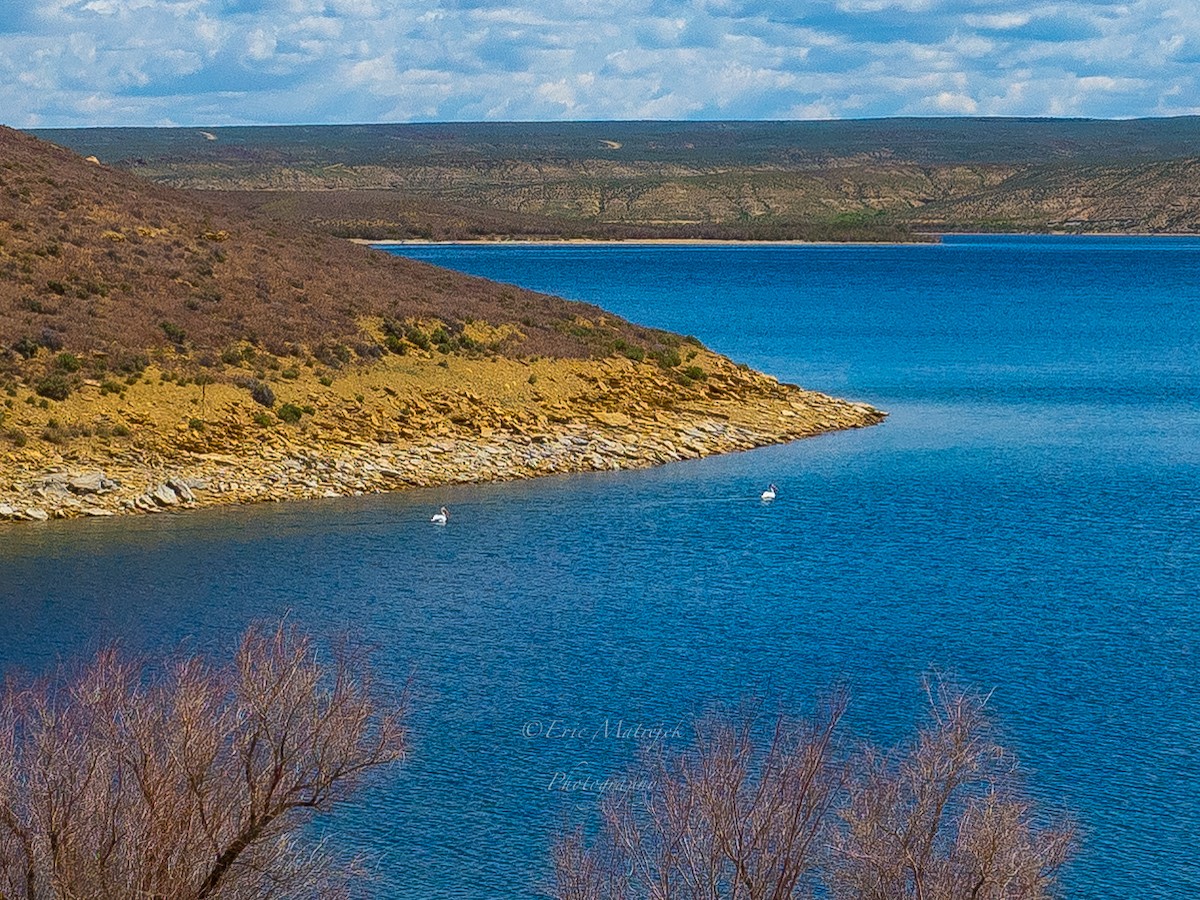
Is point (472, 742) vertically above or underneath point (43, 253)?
underneath

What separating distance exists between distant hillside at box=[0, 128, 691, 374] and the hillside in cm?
10

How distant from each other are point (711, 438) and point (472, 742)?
24.4 meters

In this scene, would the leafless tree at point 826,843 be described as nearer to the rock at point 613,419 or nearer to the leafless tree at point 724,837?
the leafless tree at point 724,837

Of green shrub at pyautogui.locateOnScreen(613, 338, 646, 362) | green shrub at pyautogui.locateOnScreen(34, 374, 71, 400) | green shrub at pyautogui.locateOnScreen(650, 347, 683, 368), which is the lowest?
green shrub at pyautogui.locateOnScreen(650, 347, 683, 368)

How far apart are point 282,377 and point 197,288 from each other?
707 centimetres

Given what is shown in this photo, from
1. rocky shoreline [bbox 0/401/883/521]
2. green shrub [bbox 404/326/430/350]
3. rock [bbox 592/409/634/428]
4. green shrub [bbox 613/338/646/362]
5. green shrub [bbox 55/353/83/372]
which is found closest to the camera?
rocky shoreline [bbox 0/401/883/521]

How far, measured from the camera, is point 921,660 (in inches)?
947

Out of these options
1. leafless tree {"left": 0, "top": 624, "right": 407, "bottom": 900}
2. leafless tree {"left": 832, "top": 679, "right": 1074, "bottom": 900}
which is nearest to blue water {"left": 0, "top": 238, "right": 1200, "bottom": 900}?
leafless tree {"left": 0, "top": 624, "right": 407, "bottom": 900}

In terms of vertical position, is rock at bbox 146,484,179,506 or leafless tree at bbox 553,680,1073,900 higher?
leafless tree at bbox 553,680,1073,900

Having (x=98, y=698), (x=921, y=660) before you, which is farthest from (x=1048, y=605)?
(x=98, y=698)

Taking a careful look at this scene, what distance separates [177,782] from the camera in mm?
13031

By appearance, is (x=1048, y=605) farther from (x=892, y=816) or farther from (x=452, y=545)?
(x=892, y=816)

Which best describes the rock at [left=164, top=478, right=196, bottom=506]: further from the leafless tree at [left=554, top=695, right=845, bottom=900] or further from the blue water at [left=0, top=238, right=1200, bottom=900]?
the leafless tree at [left=554, top=695, right=845, bottom=900]

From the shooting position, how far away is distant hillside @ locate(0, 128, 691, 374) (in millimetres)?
42500
